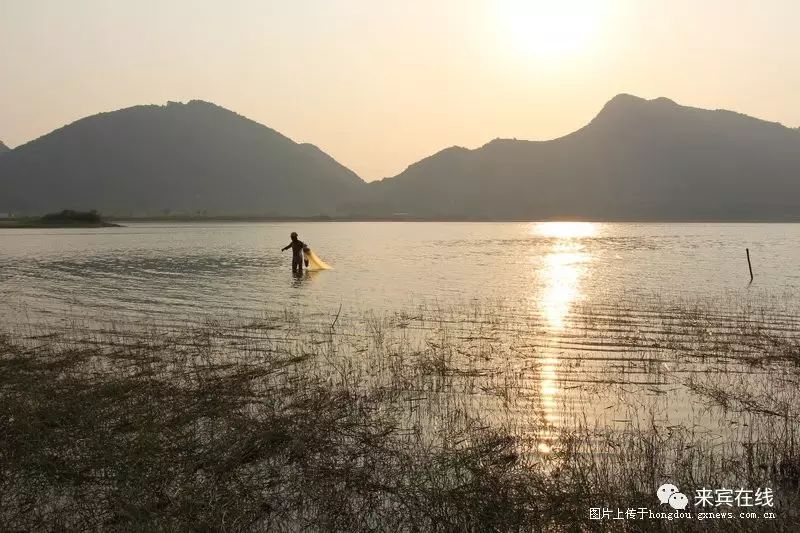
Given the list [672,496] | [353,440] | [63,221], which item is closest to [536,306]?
[353,440]

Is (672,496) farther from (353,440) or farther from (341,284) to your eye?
(341,284)

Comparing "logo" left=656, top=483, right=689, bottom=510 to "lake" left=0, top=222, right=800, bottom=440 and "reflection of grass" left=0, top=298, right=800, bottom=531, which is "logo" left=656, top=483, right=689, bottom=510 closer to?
"reflection of grass" left=0, top=298, right=800, bottom=531

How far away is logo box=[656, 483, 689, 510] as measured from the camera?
7.14 meters

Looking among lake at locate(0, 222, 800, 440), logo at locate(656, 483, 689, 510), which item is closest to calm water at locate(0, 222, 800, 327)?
lake at locate(0, 222, 800, 440)

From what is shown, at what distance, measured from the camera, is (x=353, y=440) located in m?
9.52

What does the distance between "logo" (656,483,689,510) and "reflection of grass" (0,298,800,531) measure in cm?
16

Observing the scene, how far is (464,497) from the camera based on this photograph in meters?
7.40

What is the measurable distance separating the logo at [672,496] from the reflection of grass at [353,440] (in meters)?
0.16

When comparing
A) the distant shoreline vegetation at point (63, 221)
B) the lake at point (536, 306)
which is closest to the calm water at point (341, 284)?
the lake at point (536, 306)

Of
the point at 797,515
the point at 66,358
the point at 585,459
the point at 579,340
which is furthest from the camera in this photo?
the point at 579,340

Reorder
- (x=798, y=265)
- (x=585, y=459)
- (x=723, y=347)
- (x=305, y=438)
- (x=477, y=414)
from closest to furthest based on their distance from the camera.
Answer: (x=585, y=459) < (x=305, y=438) < (x=477, y=414) < (x=723, y=347) < (x=798, y=265)

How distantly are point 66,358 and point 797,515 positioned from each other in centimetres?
1590

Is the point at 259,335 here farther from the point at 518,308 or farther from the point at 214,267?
the point at 214,267

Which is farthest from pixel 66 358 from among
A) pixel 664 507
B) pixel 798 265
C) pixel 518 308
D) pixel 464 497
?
pixel 798 265
